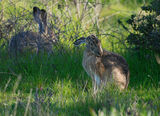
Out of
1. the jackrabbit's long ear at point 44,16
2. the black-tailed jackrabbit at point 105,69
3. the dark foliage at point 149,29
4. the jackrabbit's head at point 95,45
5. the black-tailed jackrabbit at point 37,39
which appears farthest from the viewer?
the jackrabbit's long ear at point 44,16

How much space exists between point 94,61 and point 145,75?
1.06 m

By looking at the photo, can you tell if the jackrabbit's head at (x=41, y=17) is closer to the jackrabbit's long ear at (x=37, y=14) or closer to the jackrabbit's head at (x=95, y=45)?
the jackrabbit's long ear at (x=37, y=14)

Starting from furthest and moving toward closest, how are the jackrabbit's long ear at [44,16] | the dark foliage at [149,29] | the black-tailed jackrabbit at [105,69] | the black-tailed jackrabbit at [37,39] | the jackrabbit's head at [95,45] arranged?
the jackrabbit's long ear at [44,16] < the black-tailed jackrabbit at [37,39] < the dark foliage at [149,29] < the black-tailed jackrabbit at [105,69] < the jackrabbit's head at [95,45]

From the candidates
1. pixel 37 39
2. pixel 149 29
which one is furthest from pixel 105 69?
pixel 37 39

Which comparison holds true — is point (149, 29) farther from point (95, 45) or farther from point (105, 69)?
point (95, 45)

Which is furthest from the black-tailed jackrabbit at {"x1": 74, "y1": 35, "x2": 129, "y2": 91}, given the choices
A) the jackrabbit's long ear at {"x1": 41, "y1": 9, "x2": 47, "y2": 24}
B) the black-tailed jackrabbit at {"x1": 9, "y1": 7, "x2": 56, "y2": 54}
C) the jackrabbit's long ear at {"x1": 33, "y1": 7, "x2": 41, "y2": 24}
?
the jackrabbit's long ear at {"x1": 33, "y1": 7, "x2": 41, "y2": 24}

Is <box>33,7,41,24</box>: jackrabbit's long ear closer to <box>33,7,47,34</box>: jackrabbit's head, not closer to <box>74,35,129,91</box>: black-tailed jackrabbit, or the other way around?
<box>33,7,47,34</box>: jackrabbit's head

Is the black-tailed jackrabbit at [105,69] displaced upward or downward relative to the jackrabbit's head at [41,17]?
downward

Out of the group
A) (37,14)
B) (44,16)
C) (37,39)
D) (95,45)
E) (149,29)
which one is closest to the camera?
(95,45)

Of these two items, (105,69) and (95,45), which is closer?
(95,45)

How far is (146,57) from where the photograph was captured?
6.32m

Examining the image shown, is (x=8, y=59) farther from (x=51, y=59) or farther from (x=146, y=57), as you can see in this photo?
(x=146, y=57)

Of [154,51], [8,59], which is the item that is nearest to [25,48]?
[8,59]

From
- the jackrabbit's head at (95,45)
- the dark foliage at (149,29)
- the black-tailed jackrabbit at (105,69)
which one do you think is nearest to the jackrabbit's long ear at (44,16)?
the dark foliage at (149,29)
